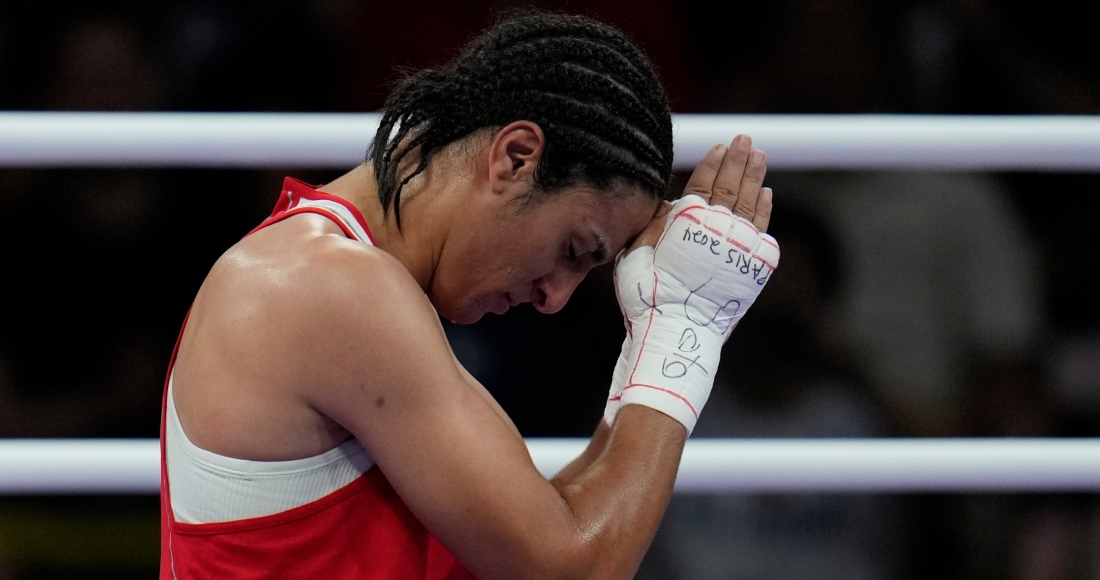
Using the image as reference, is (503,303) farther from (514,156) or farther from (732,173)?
(732,173)

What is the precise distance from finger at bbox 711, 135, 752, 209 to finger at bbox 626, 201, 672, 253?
2.5 inches

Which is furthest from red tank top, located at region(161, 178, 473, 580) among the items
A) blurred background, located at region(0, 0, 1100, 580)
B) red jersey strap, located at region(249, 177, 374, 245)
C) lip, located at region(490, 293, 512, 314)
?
blurred background, located at region(0, 0, 1100, 580)

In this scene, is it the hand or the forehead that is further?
the hand

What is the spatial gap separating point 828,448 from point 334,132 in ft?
2.59

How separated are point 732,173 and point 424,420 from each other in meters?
0.55

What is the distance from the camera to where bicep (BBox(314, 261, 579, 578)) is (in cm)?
108

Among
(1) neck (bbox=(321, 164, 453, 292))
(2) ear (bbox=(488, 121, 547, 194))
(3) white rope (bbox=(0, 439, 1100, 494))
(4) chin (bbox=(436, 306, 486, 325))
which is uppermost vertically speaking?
(2) ear (bbox=(488, 121, 547, 194))

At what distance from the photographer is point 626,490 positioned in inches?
46.5

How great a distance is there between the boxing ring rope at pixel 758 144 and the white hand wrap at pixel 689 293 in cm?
16

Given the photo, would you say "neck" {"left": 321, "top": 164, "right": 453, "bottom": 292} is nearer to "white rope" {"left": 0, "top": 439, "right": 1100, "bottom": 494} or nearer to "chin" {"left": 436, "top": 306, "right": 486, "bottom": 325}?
"chin" {"left": 436, "top": 306, "right": 486, "bottom": 325}

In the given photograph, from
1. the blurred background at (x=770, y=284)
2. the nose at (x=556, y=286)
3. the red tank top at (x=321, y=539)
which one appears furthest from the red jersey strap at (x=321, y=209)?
the blurred background at (x=770, y=284)

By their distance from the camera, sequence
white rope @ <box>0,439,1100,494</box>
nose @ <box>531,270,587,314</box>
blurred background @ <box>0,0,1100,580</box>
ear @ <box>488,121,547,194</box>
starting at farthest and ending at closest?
blurred background @ <box>0,0,1100,580</box>
white rope @ <box>0,439,1100,494</box>
nose @ <box>531,270,587,314</box>
ear @ <box>488,121,547,194</box>

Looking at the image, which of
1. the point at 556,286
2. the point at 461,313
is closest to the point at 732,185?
the point at 556,286

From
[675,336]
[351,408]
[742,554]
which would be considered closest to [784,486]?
[675,336]
